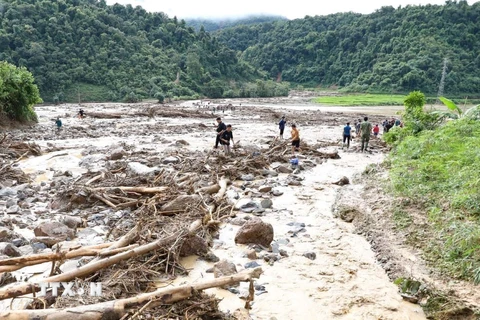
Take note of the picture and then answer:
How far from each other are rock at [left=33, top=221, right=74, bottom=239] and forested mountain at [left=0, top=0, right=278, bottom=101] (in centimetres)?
5877

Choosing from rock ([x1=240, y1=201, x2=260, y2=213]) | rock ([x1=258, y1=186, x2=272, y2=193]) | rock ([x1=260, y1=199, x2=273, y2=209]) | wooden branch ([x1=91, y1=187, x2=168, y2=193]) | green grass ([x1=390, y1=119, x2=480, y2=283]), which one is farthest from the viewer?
rock ([x1=258, y1=186, x2=272, y2=193])

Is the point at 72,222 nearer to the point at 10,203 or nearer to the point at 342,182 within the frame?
the point at 10,203

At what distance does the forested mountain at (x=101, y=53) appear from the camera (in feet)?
207

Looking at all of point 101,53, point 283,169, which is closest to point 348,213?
point 283,169

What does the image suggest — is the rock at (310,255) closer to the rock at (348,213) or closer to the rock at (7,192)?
the rock at (348,213)

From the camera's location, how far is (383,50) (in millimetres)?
102188

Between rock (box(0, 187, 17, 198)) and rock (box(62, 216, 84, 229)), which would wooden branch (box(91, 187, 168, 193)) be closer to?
rock (box(62, 216, 84, 229))

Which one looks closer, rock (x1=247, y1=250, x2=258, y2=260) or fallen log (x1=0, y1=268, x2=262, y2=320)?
fallen log (x1=0, y1=268, x2=262, y2=320)

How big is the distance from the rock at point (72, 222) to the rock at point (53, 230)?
25 centimetres

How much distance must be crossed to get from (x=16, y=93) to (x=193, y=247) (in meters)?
23.8

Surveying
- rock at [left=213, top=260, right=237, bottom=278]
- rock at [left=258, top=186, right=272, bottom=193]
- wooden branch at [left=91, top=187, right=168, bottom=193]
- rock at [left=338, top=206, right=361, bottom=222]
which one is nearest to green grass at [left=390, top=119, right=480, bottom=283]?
rock at [left=338, top=206, right=361, bottom=222]

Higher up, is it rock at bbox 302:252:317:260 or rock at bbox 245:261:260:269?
rock at bbox 302:252:317:260

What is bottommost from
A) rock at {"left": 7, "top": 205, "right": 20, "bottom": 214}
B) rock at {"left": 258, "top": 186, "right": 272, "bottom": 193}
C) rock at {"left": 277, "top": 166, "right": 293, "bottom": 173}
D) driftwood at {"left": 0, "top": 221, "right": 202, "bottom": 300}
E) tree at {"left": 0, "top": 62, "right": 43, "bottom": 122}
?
rock at {"left": 7, "top": 205, "right": 20, "bottom": 214}

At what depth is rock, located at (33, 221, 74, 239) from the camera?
19.8ft
